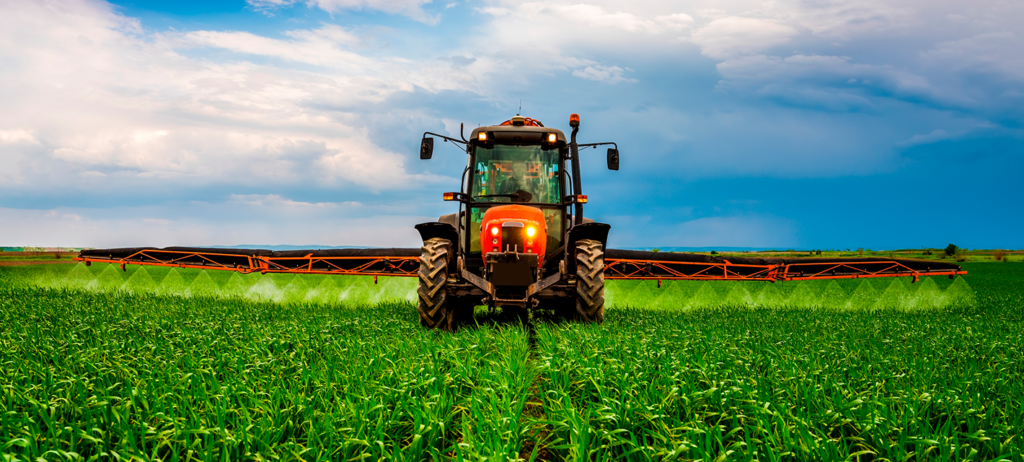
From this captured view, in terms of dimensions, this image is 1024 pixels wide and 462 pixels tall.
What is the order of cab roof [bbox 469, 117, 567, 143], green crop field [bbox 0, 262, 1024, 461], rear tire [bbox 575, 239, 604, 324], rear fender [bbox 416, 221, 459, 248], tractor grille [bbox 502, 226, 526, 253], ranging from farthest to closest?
cab roof [bbox 469, 117, 567, 143] < rear fender [bbox 416, 221, 459, 248] < rear tire [bbox 575, 239, 604, 324] < tractor grille [bbox 502, 226, 526, 253] < green crop field [bbox 0, 262, 1024, 461]

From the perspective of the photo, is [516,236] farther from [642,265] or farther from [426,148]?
[642,265]

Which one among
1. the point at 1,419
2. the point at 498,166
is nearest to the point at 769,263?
the point at 498,166

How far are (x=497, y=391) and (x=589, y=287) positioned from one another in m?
2.89

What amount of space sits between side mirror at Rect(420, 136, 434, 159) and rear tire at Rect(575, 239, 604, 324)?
2.36 meters

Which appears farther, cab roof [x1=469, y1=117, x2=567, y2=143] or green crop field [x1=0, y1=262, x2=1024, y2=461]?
cab roof [x1=469, y1=117, x2=567, y2=143]

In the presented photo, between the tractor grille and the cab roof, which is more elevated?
the cab roof

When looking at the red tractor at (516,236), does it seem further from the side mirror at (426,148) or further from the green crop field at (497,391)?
the green crop field at (497,391)

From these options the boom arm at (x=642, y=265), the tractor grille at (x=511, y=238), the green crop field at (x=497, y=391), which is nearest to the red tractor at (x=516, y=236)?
the tractor grille at (x=511, y=238)

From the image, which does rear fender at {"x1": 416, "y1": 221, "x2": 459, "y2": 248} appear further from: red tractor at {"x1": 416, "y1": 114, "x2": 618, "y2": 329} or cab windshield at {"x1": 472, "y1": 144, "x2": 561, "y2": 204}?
cab windshield at {"x1": 472, "y1": 144, "x2": 561, "y2": 204}

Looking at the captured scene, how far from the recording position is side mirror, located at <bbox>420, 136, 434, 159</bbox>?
6.67 meters

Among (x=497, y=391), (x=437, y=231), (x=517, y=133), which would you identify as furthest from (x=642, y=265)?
(x=497, y=391)

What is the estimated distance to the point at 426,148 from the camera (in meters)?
6.68

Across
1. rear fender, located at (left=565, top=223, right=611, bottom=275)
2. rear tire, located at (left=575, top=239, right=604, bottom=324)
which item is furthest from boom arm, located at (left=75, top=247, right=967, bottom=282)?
rear tire, located at (left=575, top=239, right=604, bottom=324)

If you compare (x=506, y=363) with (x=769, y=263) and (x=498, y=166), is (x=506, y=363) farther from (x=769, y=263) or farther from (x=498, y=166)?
(x=769, y=263)
